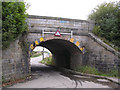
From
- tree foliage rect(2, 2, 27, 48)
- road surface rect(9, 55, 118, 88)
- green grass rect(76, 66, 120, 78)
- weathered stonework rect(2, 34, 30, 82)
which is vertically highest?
tree foliage rect(2, 2, 27, 48)

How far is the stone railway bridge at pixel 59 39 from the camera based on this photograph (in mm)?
7957

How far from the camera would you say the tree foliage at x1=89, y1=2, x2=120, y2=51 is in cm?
1110

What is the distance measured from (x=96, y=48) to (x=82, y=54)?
59.0 inches

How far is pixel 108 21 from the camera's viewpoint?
37.4 ft

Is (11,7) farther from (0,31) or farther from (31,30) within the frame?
(31,30)

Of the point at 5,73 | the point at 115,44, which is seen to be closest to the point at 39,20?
the point at 5,73

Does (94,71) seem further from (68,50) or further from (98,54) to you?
(68,50)

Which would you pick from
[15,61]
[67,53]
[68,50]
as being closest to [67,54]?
[67,53]

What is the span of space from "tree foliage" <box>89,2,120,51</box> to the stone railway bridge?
90 centimetres

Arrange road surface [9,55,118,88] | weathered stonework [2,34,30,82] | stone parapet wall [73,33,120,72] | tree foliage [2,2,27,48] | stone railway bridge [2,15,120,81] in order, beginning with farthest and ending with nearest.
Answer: stone parapet wall [73,33,120,72], stone railway bridge [2,15,120,81], weathered stonework [2,34,30,82], tree foliage [2,2,27,48], road surface [9,55,118,88]

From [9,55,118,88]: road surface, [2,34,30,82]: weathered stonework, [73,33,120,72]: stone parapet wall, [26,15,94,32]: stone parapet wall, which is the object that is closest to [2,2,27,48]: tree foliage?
[2,34,30,82]: weathered stonework

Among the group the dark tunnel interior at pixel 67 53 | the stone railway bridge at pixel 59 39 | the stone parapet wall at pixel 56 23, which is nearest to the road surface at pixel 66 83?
the stone railway bridge at pixel 59 39

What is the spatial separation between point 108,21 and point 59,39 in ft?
16.1

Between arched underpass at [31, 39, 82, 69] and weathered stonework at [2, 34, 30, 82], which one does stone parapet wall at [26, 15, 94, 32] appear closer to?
arched underpass at [31, 39, 82, 69]
